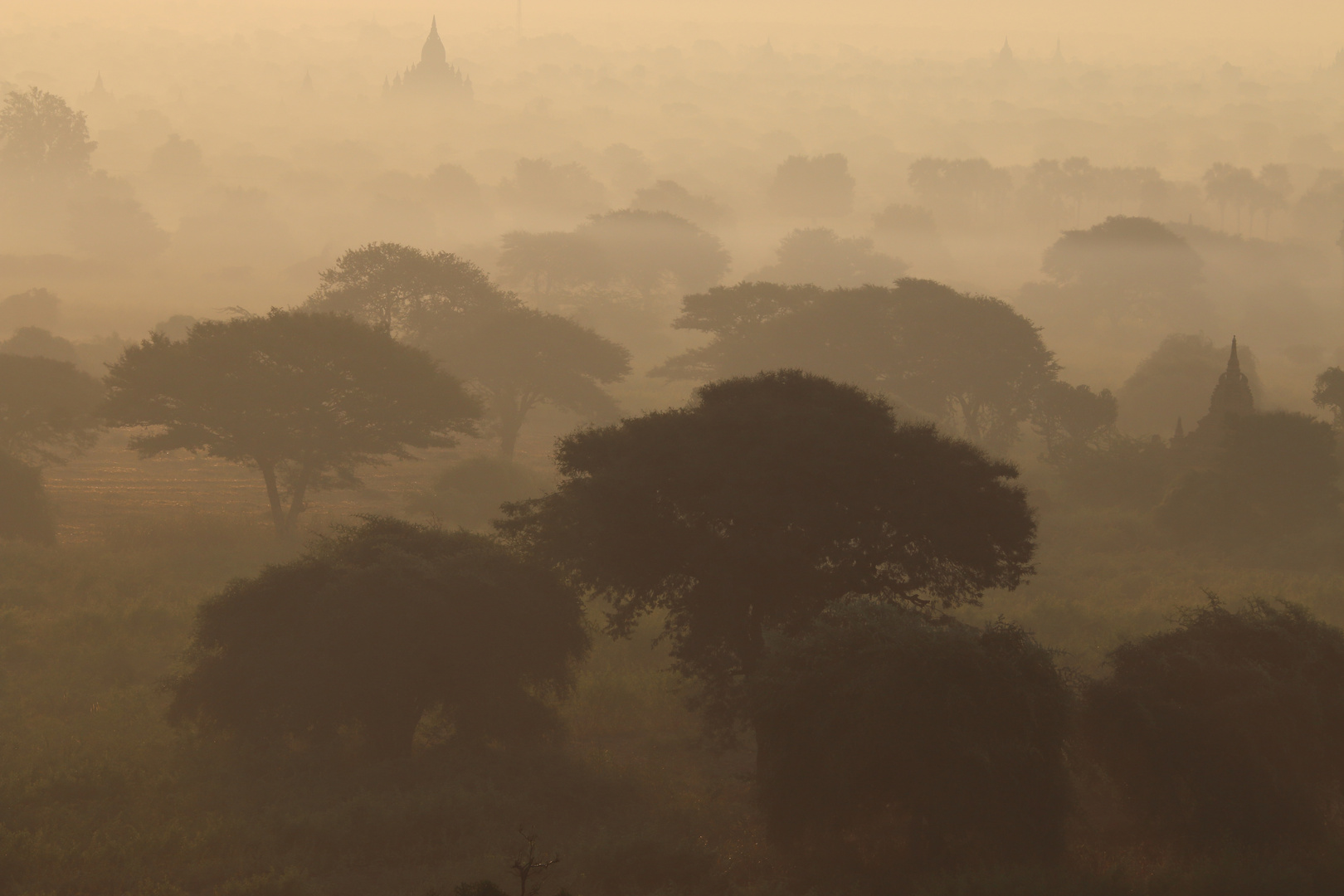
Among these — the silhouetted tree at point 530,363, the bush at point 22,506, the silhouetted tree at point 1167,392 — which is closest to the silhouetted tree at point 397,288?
the silhouetted tree at point 530,363

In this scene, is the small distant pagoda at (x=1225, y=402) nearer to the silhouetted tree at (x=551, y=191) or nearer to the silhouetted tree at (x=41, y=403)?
the silhouetted tree at (x=41, y=403)

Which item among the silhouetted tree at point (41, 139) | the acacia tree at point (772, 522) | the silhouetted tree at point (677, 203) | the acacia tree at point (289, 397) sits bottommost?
the acacia tree at point (772, 522)

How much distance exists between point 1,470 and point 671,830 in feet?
108

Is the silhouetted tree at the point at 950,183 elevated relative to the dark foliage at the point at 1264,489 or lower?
elevated

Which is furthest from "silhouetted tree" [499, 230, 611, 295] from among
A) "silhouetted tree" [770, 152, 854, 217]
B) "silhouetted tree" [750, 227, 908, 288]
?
"silhouetted tree" [770, 152, 854, 217]

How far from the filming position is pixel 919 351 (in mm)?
62938

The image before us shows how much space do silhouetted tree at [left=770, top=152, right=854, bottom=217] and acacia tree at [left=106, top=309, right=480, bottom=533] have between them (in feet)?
407

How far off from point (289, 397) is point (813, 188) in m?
129

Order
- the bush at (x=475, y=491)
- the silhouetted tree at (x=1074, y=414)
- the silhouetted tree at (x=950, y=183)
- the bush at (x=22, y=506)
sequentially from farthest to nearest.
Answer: the silhouetted tree at (x=950, y=183), the silhouetted tree at (x=1074, y=414), the bush at (x=475, y=491), the bush at (x=22, y=506)

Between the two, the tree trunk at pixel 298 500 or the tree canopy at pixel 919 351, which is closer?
the tree trunk at pixel 298 500

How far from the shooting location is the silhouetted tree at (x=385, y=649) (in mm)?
20531

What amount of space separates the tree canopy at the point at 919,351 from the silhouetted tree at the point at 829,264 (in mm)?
37004

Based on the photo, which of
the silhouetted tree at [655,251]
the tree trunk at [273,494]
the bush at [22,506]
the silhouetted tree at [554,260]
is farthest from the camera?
the silhouetted tree at [655,251]

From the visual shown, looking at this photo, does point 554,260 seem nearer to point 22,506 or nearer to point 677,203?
point 677,203
